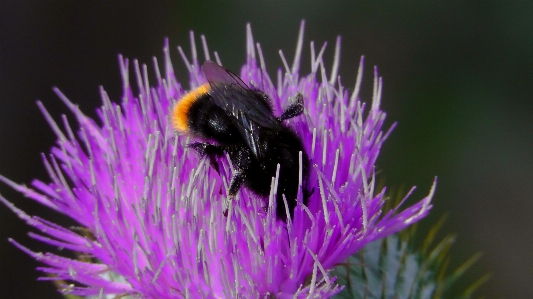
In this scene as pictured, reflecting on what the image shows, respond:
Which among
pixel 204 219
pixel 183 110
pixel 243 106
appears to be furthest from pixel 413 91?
pixel 204 219

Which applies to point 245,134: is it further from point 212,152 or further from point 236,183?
point 212,152

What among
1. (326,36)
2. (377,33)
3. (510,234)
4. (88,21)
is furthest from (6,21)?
(510,234)

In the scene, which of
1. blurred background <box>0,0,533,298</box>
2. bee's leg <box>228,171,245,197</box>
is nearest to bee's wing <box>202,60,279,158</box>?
bee's leg <box>228,171,245,197</box>

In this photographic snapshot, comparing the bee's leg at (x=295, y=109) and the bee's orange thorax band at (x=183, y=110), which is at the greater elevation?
the bee's orange thorax band at (x=183, y=110)

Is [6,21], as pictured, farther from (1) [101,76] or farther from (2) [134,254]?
(2) [134,254]

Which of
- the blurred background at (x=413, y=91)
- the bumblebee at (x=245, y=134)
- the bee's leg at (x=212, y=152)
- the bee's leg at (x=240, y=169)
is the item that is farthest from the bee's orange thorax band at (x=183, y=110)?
the blurred background at (x=413, y=91)

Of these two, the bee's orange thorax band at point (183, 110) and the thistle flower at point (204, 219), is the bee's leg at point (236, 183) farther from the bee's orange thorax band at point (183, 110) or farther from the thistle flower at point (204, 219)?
the bee's orange thorax band at point (183, 110)
